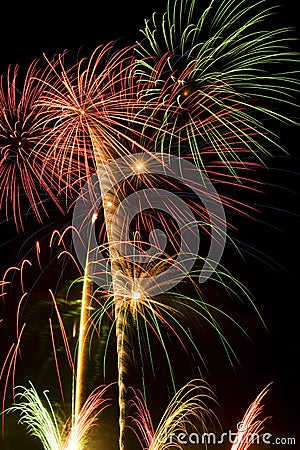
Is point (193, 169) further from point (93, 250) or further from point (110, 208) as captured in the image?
point (93, 250)

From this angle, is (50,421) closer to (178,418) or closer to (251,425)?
(178,418)

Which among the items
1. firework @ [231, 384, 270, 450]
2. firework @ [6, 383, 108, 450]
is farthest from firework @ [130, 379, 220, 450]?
firework @ [6, 383, 108, 450]

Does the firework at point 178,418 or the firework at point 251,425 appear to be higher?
the firework at point 178,418

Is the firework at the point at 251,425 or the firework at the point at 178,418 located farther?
the firework at the point at 251,425

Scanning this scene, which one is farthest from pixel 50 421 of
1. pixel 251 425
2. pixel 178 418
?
pixel 251 425

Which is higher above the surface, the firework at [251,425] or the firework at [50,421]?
the firework at [50,421]

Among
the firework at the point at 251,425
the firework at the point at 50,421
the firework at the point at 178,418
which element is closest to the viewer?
the firework at the point at 50,421

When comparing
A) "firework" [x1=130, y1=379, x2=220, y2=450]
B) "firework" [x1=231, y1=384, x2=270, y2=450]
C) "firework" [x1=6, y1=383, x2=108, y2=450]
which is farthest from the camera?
"firework" [x1=231, y1=384, x2=270, y2=450]

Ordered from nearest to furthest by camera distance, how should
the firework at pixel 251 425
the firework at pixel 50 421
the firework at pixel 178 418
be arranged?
the firework at pixel 50 421
the firework at pixel 178 418
the firework at pixel 251 425

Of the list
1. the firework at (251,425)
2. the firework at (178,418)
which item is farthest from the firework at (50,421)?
the firework at (251,425)

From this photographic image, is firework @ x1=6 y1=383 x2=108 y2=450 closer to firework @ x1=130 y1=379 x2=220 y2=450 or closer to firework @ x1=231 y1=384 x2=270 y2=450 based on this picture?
firework @ x1=130 y1=379 x2=220 y2=450

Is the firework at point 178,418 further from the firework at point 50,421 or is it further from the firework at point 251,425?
the firework at point 50,421
